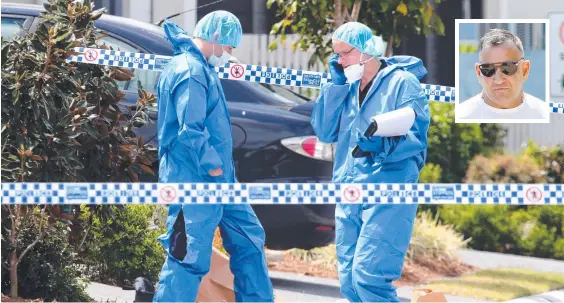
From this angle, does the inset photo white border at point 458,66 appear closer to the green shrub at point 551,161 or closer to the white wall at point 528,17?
the white wall at point 528,17

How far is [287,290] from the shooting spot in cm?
874

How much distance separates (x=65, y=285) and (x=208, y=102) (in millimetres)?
1802

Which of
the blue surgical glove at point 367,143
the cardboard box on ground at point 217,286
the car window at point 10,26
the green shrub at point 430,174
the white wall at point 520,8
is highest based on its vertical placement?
the white wall at point 520,8

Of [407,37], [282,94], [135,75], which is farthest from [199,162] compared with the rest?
[407,37]

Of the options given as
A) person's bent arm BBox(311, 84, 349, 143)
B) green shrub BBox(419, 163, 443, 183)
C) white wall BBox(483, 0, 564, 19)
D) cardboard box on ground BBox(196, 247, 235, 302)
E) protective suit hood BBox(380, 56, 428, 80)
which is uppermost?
white wall BBox(483, 0, 564, 19)

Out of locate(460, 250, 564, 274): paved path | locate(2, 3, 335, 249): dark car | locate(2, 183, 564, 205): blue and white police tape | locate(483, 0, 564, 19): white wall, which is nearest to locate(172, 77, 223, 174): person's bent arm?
locate(2, 183, 564, 205): blue and white police tape

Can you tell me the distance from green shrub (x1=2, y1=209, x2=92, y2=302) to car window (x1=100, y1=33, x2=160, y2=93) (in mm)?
1330

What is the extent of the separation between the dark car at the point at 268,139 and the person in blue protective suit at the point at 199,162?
1737 mm

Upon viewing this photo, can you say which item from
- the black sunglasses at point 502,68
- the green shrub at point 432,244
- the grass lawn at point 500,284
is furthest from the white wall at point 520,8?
the grass lawn at point 500,284

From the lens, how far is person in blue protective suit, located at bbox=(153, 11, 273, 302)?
632 centimetres

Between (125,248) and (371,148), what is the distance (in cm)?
215

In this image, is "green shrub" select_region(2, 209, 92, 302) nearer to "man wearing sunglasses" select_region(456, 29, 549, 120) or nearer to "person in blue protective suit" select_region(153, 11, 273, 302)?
"person in blue protective suit" select_region(153, 11, 273, 302)

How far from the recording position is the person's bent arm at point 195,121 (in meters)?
6.25

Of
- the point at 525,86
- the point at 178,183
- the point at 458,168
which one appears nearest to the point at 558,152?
the point at 458,168
